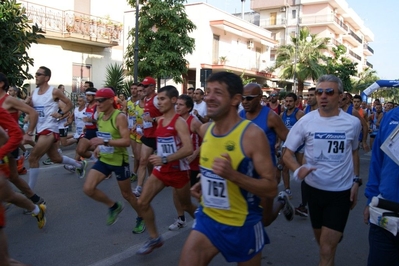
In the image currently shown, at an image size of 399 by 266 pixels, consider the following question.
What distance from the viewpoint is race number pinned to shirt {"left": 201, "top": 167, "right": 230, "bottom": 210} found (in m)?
2.70

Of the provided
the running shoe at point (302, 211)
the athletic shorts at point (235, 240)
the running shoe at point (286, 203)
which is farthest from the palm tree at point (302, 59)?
the athletic shorts at point (235, 240)

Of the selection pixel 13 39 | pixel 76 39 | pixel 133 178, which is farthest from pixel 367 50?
pixel 133 178

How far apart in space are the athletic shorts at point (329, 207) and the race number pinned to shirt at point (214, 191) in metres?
1.35

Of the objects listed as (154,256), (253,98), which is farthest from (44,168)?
(253,98)

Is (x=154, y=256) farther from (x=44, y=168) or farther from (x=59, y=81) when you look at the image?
(x=59, y=81)

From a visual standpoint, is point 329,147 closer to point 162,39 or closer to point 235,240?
point 235,240

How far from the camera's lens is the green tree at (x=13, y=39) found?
1033 centimetres

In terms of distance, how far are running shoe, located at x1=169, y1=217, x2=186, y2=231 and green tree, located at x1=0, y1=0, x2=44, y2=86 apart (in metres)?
7.36

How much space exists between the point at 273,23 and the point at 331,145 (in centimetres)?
5636

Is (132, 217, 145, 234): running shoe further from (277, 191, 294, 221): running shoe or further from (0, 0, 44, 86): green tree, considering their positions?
(0, 0, 44, 86): green tree

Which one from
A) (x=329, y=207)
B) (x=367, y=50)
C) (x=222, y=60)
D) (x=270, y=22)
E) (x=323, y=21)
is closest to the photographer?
(x=329, y=207)

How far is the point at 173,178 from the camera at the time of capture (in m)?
4.77

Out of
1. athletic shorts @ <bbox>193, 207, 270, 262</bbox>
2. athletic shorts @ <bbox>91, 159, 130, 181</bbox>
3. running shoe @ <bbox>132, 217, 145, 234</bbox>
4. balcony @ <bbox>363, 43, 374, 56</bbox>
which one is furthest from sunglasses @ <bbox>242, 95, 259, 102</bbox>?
balcony @ <bbox>363, 43, 374, 56</bbox>

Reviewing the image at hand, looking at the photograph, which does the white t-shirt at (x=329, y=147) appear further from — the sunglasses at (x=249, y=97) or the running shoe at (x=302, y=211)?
the running shoe at (x=302, y=211)
